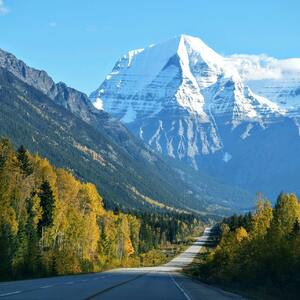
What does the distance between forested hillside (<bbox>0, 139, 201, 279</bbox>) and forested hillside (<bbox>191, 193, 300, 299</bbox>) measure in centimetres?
2055

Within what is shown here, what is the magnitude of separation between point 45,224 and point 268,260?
47.2m

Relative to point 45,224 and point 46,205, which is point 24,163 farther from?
point 45,224

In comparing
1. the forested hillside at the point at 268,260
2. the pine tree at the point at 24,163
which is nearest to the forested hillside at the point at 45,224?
the pine tree at the point at 24,163

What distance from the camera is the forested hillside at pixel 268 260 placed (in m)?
61.0

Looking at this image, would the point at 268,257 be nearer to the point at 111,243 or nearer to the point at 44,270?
the point at 44,270

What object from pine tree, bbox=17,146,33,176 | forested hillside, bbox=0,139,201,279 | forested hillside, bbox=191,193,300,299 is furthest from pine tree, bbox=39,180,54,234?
forested hillside, bbox=191,193,300,299

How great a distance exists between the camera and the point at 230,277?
84.4 m

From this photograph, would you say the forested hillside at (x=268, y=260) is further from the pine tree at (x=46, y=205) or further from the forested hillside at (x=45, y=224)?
the pine tree at (x=46, y=205)

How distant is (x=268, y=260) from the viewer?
7106 centimetres

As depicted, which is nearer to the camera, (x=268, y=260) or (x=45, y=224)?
(x=268, y=260)

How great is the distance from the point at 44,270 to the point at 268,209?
35.7 meters

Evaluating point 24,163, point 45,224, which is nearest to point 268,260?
point 45,224

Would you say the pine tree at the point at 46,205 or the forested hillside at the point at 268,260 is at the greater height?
the pine tree at the point at 46,205

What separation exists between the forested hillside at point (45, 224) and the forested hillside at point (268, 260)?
20553 millimetres
